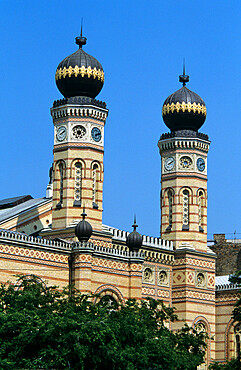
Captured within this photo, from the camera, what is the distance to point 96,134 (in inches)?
1815

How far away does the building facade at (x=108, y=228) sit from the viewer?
134 feet

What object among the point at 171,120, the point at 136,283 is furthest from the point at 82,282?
the point at 171,120

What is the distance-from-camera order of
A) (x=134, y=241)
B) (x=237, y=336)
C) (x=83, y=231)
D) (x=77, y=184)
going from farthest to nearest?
(x=237, y=336), (x=77, y=184), (x=134, y=241), (x=83, y=231)

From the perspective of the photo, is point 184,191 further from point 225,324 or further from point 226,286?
point 225,324

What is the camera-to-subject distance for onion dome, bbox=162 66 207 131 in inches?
1988

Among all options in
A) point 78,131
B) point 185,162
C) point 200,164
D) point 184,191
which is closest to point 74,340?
point 78,131

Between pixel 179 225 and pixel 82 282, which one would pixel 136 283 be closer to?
pixel 82 282

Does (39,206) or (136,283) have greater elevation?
(39,206)

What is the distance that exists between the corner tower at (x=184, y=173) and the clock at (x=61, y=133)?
7354 millimetres

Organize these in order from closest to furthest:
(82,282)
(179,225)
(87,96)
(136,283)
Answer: (82,282)
(136,283)
(87,96)
(179,225)

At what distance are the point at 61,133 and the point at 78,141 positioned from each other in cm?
113

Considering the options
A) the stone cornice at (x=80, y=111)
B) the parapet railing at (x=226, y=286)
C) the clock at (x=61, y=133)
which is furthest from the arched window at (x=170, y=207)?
the clock at (x=61, y=133)

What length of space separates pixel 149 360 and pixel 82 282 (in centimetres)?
910

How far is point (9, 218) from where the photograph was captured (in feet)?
167
